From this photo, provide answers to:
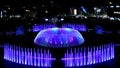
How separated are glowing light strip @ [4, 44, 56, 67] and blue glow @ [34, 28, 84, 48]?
1.52m

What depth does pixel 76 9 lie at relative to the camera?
114 feet

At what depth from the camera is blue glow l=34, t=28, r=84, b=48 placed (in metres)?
14.1

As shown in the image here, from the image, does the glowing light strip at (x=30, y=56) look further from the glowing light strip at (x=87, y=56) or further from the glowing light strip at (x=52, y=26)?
the glowing light strip at (x=52, y=26)

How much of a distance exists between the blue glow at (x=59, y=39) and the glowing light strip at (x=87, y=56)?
1504 millimetres

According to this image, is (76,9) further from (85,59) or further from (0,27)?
(85,59)

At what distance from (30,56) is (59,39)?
7.55 ft

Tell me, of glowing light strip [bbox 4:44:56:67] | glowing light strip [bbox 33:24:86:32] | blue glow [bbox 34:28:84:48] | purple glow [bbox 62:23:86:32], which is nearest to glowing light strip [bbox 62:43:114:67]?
glowing light strip [bbox 4:44:56:67]

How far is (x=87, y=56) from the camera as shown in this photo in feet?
41.7

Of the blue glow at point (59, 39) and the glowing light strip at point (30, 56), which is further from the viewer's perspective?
the blue glow at point (59, 39)

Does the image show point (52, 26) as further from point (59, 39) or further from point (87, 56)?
point (87, 56)

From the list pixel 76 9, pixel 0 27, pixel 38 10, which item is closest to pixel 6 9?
pixel 38 10

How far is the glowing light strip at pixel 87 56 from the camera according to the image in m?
12.5

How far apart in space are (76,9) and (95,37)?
1895 centimetres

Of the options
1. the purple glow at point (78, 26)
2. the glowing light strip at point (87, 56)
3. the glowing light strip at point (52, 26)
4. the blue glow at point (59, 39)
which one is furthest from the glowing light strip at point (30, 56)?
the purple glow at point (78, 26)
